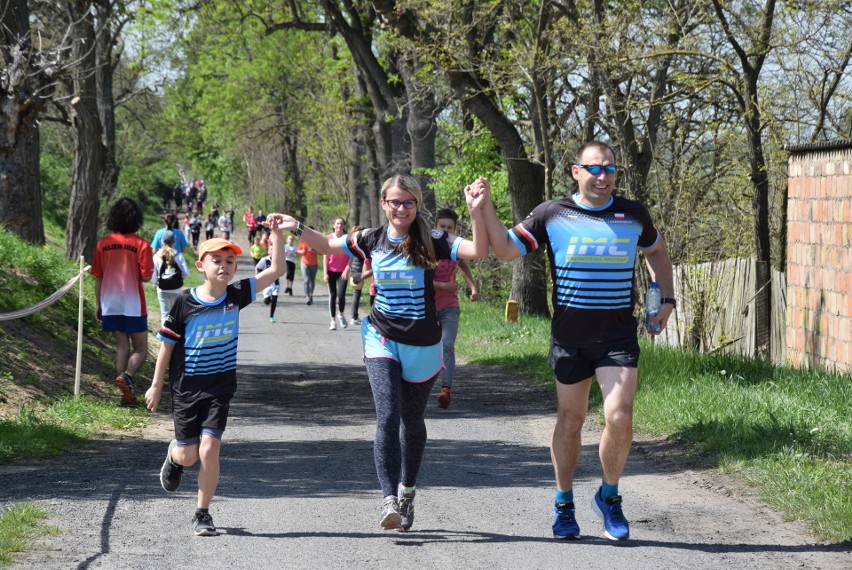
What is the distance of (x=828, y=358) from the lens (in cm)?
1106

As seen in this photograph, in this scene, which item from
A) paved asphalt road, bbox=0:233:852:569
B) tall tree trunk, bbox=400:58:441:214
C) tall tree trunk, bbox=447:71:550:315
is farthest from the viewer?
tall tree trunk, bbox=400:58:441:214

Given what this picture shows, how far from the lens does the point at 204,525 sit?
585 cm

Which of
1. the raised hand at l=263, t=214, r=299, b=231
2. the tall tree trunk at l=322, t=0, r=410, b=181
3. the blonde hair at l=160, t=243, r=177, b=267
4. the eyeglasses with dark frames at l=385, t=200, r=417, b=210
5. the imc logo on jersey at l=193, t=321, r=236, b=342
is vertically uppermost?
the tall tree trunk at l=322, t=0, r=410, b=181

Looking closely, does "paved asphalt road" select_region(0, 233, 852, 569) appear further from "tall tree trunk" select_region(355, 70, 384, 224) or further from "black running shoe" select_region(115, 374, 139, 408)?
"tall tree trunk" select_region(355, 70, 384, 224)

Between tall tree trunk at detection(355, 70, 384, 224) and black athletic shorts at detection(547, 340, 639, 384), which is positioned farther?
tall tree trunk at detection(355, 70, 384, 224)

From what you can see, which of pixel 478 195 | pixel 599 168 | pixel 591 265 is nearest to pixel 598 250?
pixel 591 265

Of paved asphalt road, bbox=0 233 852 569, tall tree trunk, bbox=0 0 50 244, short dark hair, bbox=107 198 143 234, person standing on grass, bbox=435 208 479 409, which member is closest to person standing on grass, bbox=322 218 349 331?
tall tree trunk, bbox=0 0 50 244

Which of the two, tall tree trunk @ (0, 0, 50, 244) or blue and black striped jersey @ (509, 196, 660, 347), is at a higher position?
tall tree trunk @ (0, 0, 50, 244)

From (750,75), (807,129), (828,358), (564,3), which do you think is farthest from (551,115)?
(828,358)

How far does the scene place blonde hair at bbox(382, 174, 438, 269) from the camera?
5898 millimetres

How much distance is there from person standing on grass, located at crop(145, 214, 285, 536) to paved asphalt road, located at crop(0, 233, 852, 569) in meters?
0.37

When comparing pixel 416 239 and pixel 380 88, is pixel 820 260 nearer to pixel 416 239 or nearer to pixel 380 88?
pixel 416 239

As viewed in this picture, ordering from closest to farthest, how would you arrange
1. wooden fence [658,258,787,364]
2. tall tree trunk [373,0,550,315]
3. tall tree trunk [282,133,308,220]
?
wooden fence [658,258,787,364] → tall tree trunk [373,0,550,315] → tall tree trunk [282,133,308,220]

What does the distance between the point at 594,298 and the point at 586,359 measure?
31cm
